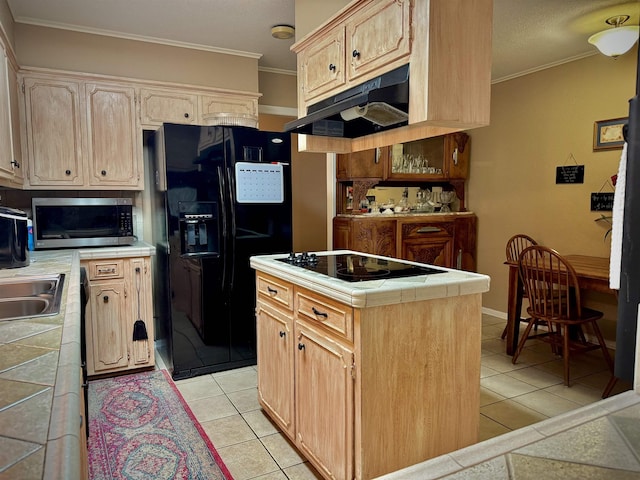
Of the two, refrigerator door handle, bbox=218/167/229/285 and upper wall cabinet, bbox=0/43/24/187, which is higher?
upper wall cabinet, bbox=0/43/24/187

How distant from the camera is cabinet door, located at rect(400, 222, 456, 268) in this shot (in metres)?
4.65

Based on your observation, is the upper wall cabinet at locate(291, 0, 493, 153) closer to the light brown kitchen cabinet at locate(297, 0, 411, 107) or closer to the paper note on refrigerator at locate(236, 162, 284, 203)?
the light brown kitchen cabinet at locate(297, 0, 411, 107)

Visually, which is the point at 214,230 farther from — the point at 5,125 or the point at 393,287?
the point at 393,287

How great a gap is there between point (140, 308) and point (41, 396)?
260cm

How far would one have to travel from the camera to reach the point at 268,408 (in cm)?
257

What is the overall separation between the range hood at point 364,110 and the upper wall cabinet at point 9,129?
1.63m

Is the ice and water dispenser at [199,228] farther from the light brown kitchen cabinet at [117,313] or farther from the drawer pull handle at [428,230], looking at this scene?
the drawer pull handle at [428,230]

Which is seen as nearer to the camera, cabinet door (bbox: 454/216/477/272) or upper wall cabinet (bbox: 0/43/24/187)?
upper wall cabinet (bbox: 0/43/24/187)

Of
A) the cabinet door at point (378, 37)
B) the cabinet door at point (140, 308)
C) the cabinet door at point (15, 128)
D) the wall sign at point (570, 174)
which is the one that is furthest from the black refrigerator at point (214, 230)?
the wall sign at point (570, 174)

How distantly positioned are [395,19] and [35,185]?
2.86m

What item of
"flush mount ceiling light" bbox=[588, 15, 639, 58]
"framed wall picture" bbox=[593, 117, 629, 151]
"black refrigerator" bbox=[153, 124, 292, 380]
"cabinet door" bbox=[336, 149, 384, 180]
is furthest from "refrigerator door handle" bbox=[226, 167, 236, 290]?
"framed wall picture" bbox=[593, 117, 629, 151]

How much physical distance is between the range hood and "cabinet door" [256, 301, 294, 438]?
3.46ft

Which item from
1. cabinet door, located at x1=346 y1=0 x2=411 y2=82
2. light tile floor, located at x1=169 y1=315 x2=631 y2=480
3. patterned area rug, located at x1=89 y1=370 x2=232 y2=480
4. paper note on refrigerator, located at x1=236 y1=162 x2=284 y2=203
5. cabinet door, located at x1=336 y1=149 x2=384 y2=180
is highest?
cabinet door, located at x1=346 y1=0 x2=411 y2=82

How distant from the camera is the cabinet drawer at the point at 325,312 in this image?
1727mm
